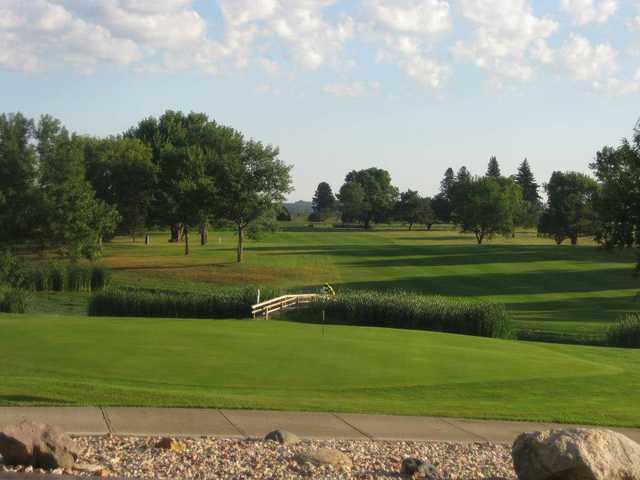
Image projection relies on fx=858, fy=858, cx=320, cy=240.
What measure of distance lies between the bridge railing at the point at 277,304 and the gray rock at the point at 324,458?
28.3 m

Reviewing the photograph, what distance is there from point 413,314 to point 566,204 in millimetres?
88690

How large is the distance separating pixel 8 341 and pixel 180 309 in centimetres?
2044

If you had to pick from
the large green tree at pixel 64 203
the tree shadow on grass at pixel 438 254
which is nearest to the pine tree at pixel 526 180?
the tree shadow on grass at pixel 438 254

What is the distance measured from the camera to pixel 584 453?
30.2 ft

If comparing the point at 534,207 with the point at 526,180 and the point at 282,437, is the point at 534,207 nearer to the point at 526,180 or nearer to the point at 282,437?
the point at 526,180

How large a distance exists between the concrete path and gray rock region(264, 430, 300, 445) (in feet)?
2.13

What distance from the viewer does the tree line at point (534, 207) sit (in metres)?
32.4

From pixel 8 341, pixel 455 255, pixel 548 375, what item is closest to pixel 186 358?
pixel 8 341

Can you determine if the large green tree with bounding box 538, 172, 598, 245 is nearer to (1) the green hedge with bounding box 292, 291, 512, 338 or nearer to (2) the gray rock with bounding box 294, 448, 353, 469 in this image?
(1) the green hedge with bounding box 292, 291, 512, 338

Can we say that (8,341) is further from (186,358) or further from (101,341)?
(186,358)

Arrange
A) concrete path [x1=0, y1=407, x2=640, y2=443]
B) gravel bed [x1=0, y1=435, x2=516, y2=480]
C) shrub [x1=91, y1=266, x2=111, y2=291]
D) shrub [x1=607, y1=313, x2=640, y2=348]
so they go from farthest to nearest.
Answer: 1. shrub [x1=91, y1=266, x2=111, y2=291]
2. shrub [x1=607, y1=313, x2=640, y2=348]
3. concrete path [x1=0, y1=407, x2=640, y2=443]
4. gravel bed [x1=0, y1=435, x2=516, y2=480]

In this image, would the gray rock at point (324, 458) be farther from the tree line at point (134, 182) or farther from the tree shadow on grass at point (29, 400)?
the tree line at point (134, 182)

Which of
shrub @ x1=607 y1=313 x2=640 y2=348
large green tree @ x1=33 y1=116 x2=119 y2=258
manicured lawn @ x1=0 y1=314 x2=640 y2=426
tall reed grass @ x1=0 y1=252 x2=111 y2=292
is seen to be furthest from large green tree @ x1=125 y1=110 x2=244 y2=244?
manicured lawn @ x1=0 y1=314 x2=640 y2=426

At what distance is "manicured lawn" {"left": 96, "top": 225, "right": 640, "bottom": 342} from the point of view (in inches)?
2076
